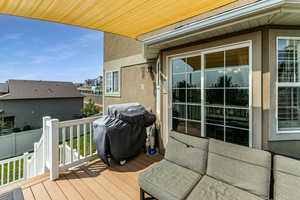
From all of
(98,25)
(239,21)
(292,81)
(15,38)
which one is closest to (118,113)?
(98,25)

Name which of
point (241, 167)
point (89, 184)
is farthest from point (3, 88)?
point (241, 167)

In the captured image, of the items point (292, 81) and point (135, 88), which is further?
point (135, 88)

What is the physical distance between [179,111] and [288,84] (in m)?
2.09

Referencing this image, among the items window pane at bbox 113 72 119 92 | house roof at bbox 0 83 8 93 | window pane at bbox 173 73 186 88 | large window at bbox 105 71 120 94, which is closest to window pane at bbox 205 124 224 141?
window pane at bbox 173 73 186 88

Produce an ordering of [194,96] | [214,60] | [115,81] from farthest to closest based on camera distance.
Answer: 1. [115,81]
2. [194,96]
3. [214,60]

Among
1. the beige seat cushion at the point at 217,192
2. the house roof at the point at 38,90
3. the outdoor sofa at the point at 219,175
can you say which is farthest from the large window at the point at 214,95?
the house roof at the point at 38,90

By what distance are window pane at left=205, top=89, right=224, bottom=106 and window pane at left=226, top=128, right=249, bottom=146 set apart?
22.1 inches

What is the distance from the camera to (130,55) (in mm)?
6180

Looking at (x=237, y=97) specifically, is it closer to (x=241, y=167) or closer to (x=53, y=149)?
(x=241, y=167)

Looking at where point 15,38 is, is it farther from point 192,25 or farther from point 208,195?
point 208,195

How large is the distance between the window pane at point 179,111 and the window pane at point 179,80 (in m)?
0.50

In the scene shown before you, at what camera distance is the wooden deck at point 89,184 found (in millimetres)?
2459

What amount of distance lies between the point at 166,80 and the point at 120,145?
196cm

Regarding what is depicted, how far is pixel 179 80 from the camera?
12.3 ft
